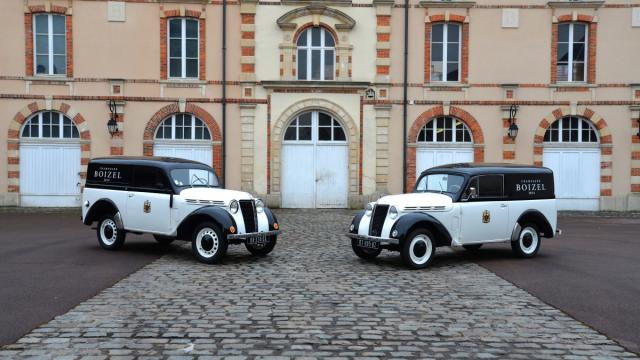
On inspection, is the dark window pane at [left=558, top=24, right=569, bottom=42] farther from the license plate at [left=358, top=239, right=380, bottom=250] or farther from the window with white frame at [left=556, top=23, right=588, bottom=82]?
the license plate at [left=358, top=239, right=380, bottom=250]

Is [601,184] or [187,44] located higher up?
[187,44]

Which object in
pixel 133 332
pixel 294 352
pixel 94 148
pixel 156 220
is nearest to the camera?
pixel 294 352

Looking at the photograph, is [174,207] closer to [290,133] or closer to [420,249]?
[420,249]

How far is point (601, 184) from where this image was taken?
20.5 meters

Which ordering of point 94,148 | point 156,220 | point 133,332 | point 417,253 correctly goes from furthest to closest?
point 94,148 → point 156,220 → point 417,253 → point 133,332

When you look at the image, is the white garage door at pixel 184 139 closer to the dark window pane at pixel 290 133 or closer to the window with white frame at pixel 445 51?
the dark window pane at pixel 290 133

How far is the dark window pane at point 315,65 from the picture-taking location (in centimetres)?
2020

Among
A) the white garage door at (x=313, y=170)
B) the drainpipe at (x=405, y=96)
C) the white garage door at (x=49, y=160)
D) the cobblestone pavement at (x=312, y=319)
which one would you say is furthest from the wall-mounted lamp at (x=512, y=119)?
the white garage door at (x=49, y=160)

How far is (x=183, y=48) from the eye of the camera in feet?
65.6

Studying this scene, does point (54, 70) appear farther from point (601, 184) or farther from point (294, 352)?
point (601, 184)

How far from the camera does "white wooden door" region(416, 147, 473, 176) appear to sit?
20328mm

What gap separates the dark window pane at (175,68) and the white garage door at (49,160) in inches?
151

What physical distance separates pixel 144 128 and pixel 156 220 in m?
10.5

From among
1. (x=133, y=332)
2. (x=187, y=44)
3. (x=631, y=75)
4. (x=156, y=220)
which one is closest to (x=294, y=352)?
(x=133, y=332)
